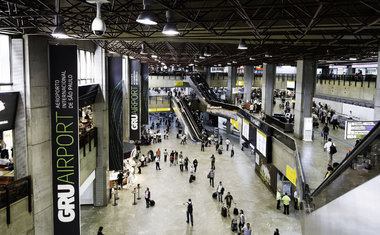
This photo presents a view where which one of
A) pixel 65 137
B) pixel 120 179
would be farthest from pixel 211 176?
pixel 65 137

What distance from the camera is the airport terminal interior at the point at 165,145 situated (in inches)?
376

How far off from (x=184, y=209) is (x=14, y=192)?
9912mm

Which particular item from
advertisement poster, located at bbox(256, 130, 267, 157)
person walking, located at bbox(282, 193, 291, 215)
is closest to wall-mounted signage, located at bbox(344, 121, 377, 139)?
person walking, located at bbox(282, 193, 291, 215)

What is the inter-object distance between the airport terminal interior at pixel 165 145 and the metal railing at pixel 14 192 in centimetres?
4

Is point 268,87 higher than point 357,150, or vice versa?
point 268,87

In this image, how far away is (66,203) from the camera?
11211mm

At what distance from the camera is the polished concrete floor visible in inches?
618

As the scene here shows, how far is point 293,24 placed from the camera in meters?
13.7

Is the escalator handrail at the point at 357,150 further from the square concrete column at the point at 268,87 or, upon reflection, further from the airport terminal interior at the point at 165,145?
the square concrete column at the point at 268,87

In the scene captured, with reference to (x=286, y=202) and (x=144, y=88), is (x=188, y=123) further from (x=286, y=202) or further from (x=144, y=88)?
(x=286, y=202)

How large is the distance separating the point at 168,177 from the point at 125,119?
24.3 ft

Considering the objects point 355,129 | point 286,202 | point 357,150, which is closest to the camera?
point 357,150

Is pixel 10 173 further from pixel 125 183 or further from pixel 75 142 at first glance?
pixel 125 183

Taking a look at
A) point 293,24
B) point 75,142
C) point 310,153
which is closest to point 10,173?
point 75,142
